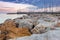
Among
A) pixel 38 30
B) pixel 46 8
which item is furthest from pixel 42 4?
pixel 38 30

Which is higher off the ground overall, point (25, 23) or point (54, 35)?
point (25, 23)

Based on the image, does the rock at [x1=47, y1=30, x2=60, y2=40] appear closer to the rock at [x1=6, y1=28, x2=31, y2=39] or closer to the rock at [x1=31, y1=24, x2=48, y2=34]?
the rock at [x1=31, y1=24, x2=48, y2=34]

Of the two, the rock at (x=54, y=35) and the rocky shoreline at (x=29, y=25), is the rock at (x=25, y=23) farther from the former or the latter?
the rock at (x=54, y=35)

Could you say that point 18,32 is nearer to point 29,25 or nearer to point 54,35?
point 29,25

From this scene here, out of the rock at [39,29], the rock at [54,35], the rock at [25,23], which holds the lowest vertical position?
the rock at [54,35]

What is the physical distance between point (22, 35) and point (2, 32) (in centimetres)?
28

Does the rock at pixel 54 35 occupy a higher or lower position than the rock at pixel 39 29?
lower

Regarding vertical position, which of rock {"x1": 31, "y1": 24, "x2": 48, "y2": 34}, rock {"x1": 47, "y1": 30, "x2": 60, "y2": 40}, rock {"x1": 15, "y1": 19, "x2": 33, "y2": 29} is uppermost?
rock {"x1": 15, "y1": 19, "x2": 33, "y2": 29}

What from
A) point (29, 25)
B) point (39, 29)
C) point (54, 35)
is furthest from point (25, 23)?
point (54, 35)

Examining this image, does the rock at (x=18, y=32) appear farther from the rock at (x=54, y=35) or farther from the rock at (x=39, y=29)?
the rock at (x=54, y=35)

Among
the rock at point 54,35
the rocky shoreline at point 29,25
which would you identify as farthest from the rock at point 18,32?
the rock at point 54,35

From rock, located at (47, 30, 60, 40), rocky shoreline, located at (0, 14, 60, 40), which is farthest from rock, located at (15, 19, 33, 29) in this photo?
rock, located at (47, 30, 60, 40)

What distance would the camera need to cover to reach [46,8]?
1.82m

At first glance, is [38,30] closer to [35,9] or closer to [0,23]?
[35,9]
